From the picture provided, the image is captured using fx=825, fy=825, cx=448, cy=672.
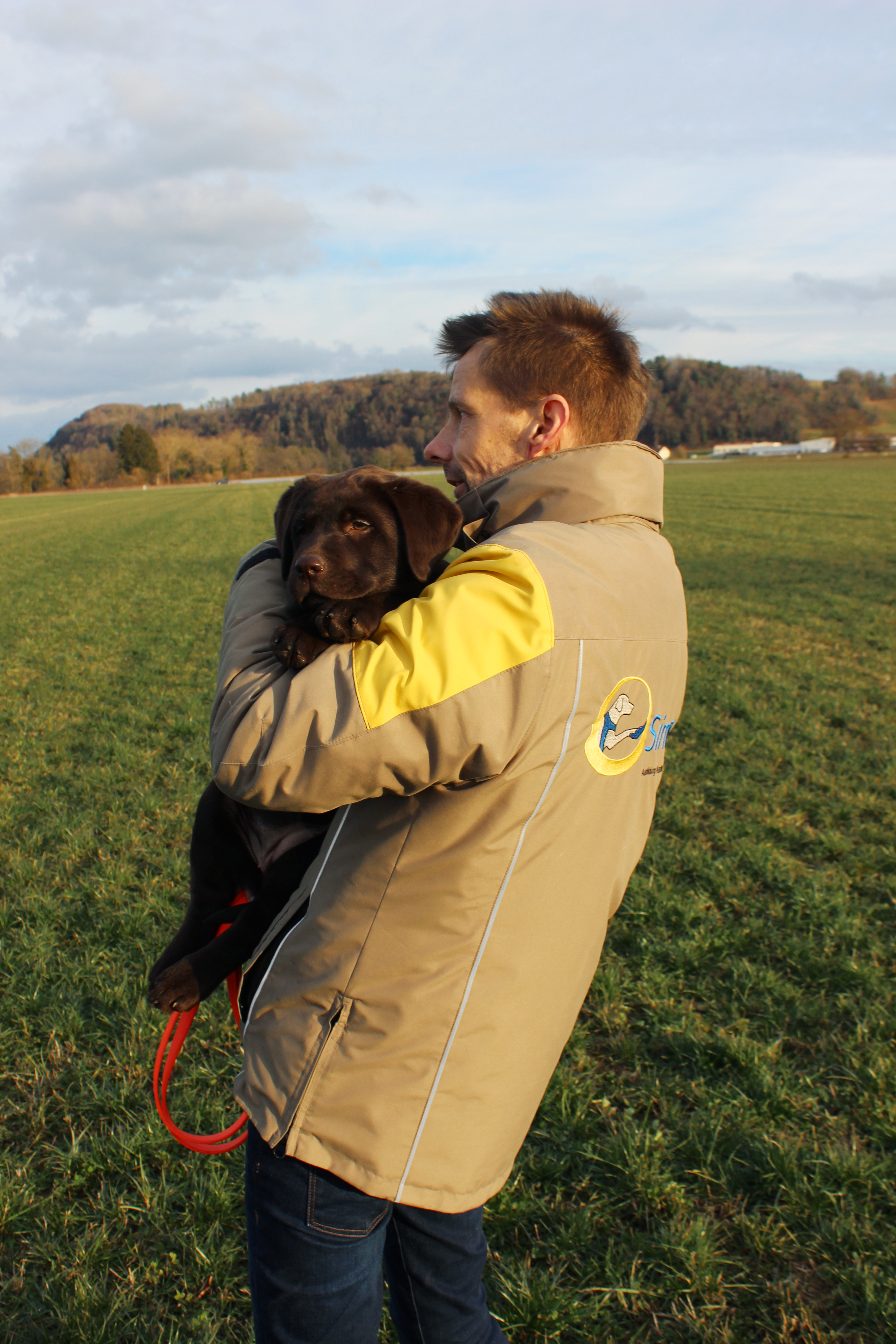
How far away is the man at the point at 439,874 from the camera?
4.33 ft

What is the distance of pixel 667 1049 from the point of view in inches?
142

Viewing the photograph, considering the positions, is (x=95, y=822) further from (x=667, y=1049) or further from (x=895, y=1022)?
(x=895, y=1022)

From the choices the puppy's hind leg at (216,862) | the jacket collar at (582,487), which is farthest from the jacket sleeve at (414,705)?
the puppy's hind leg at (216,862)

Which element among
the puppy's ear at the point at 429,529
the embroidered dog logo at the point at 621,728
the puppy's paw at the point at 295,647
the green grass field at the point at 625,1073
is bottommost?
the green grass field at the point at 625,1073

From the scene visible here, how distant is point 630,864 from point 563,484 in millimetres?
847

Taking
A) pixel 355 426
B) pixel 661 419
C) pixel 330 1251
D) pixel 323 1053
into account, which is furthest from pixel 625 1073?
pixel 661 419

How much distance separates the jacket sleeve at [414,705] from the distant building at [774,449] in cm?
10918

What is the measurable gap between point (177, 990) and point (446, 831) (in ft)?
3.69

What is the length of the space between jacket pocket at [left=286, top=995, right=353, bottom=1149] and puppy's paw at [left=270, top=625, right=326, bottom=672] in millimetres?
604

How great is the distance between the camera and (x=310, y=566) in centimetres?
205

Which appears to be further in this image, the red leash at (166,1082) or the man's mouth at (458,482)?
the man's mouth at (458,482)

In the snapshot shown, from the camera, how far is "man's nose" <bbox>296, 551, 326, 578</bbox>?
6.72ft

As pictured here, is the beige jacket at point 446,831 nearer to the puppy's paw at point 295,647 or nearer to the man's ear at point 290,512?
the puppy's paw at point 295,647

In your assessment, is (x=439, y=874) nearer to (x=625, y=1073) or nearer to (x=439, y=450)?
(x=439, y=450)
